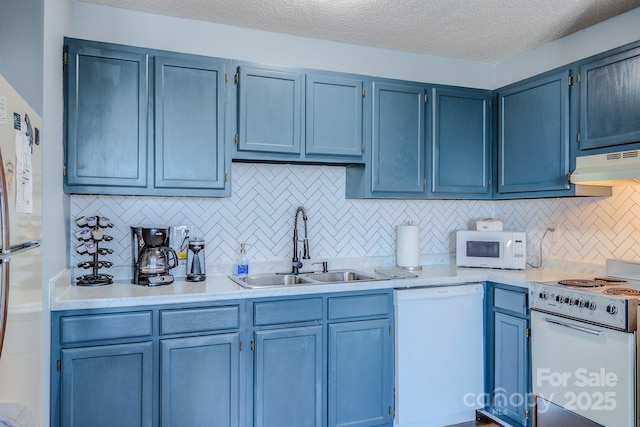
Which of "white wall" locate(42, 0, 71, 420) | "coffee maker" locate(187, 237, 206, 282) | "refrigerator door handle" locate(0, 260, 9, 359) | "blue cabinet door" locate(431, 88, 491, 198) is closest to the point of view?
"refrigerator door handle" locate(0, 260, 9, 359)

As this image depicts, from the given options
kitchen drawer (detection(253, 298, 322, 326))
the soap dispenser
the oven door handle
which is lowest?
the oven door handle

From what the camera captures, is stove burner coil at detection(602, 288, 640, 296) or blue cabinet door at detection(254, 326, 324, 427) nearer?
stove burner coil at detection(602, 288, 640, 296)

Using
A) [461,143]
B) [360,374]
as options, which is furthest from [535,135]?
[360,374]

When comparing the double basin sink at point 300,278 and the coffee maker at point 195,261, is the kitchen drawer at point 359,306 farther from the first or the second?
the coffee maker at point 195,261

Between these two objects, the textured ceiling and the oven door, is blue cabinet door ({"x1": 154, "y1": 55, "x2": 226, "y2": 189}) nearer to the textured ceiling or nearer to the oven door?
the textured ceiling

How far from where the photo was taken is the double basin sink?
282 cm

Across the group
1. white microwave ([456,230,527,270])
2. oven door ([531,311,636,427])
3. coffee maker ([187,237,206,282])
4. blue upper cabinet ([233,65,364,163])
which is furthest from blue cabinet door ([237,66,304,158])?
oven door ([531,311,636,427])

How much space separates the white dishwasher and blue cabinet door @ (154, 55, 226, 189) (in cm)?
142

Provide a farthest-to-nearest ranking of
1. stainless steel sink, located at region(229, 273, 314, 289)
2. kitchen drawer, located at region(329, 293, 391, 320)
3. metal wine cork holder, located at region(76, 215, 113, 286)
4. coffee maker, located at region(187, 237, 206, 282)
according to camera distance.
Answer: stainless steel sink, located at region(229, 273, 314, 289), coffee maker, located at region(187, 237, 206, 282), kitchen drawer, located at region(329, 293, 391, 320), metal wine cork holder, located at region(76, 215, 113, 286)

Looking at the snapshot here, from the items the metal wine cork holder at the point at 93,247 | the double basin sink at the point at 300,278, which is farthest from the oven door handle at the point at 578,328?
the metal wine cork holder at the point at 93,247

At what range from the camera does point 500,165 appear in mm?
3236

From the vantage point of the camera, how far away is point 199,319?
7.36 feet

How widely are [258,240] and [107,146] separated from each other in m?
1.13

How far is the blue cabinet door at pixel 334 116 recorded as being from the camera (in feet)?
9.21
